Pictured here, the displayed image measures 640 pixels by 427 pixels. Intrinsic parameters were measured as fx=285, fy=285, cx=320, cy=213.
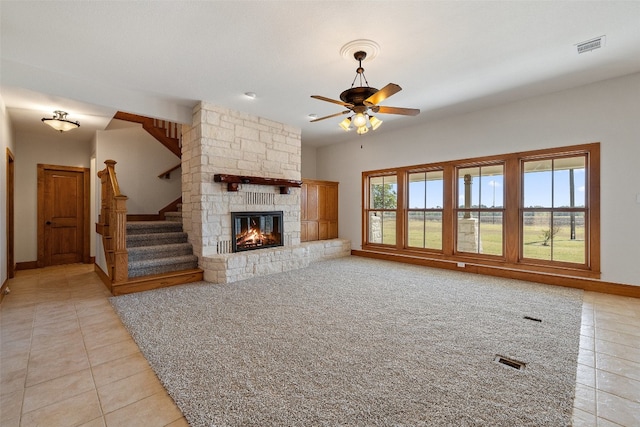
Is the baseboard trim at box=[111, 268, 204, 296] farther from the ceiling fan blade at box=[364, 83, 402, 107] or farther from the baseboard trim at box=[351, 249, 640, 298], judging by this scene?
the baseboard trim at box=[351, 249, 640, 298]

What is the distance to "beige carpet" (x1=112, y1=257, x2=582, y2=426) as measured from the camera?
1669mm

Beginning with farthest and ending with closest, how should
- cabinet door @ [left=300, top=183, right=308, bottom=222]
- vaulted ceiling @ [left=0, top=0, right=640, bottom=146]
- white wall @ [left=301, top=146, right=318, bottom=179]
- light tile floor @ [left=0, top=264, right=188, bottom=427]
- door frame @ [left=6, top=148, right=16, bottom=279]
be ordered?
white wall @ [left=301, top=146, right=318, bottom=179] < cabinet door @ [left=300, top=183, right=308, bottom=222] < door frame @ [left=6, top=148, right=16, bottom=279] < vaulted ceiling @ [left=0, top=0, right=640, bottom=146] < light tile floor @ [left=0, top=264, right=188, bottom=427]

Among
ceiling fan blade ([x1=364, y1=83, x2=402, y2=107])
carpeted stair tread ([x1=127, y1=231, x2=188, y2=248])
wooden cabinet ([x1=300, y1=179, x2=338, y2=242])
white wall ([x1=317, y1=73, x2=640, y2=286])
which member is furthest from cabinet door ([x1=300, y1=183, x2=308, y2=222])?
ceiling fan blade ([x1=364, y1=83, x2=402, y2=107])

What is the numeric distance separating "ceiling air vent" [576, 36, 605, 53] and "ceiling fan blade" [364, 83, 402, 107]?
7.22 feet

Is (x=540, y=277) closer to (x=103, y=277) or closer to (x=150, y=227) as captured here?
(x=150, y=227)

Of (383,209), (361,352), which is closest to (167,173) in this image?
(383,209)

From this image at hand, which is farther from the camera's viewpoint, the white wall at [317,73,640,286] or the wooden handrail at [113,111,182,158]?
the wooden handrail at [113,111,182,158]

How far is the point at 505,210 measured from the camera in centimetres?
504

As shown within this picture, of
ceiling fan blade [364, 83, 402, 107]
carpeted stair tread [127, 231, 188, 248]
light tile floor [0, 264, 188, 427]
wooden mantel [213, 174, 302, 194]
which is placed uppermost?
ceiling fan blade [364, 83, 402, 107]

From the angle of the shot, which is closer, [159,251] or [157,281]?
[157,281]

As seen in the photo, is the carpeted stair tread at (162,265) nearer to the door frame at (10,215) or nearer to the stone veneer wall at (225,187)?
the stone veneer wall at (225,187)

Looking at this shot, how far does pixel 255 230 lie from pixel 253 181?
0.98 metres

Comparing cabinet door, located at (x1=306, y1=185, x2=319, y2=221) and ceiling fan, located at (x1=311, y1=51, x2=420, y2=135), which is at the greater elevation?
ceiling fan, located at (x1=311, y1=51, x2=420, y2=135)

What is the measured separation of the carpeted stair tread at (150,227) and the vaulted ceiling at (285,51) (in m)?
1.91
